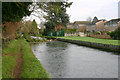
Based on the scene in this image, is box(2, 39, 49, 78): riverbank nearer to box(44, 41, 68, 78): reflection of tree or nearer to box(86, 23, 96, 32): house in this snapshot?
box(44, 41, 68, 78): reflection of tree

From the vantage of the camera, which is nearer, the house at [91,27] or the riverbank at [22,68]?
the riverbank at [22,68]

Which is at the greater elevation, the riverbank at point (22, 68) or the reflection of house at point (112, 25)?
the reflection of house at point (112, 25)

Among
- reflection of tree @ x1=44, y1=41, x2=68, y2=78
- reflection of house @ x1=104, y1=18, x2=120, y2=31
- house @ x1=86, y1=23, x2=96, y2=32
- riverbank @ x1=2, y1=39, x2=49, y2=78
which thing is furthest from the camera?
house @ x1=86, y1=23, x2=96, y2=32

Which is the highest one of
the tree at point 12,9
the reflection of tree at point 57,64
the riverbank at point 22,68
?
the tree at point 12,9

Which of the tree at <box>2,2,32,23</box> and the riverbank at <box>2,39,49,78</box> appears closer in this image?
the riverbank at <box>2,39,49,78</box>

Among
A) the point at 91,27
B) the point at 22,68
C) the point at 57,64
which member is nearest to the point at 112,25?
the point at 91,27

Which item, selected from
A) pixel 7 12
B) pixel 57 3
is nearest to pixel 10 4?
pixel 7 12

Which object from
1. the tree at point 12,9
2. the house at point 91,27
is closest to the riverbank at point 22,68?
the tree at point 12,9

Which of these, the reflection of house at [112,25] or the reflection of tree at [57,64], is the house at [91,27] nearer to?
the reflection of house at [112,25]

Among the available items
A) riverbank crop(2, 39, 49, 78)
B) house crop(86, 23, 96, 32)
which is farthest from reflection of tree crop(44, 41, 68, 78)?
house crop(86, 23, 96, 32)

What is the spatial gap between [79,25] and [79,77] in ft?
244

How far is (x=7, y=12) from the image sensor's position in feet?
24.8

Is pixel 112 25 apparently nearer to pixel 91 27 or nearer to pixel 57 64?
pixel 91 27

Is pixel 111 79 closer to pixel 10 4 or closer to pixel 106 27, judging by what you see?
pixel 10 4
